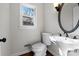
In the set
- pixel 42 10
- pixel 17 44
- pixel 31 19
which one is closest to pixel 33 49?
pixel 17 44

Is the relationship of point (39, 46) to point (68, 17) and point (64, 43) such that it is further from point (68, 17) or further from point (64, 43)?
point (68, 17)

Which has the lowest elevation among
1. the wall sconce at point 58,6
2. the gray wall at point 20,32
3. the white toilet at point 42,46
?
the white toilet at point 42,46

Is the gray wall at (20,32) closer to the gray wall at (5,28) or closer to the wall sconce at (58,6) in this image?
the gray wall at (5,28)

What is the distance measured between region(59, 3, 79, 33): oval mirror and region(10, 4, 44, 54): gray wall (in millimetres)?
227

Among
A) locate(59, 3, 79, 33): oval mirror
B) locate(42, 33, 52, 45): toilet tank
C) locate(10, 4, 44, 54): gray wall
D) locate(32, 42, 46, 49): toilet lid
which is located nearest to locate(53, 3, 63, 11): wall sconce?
locate(59, 3, 79, 33): oval mirror

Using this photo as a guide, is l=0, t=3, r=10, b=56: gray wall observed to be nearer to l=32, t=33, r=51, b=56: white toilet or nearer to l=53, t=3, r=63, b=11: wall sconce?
l=32, t=33, r=51, b=56: white toilet

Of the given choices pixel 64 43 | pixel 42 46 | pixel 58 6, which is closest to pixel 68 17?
pixel 58 6

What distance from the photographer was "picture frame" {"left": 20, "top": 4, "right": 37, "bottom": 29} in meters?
1.03

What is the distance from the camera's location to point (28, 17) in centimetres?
104

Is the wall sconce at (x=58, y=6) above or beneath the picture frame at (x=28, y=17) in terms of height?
above

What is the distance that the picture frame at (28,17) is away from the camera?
3.37 feet

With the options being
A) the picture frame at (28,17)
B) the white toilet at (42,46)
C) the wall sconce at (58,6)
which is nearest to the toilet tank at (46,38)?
the white toilet at (42,46)

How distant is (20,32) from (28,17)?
0.17m

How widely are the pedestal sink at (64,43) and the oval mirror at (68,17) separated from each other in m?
0.10
